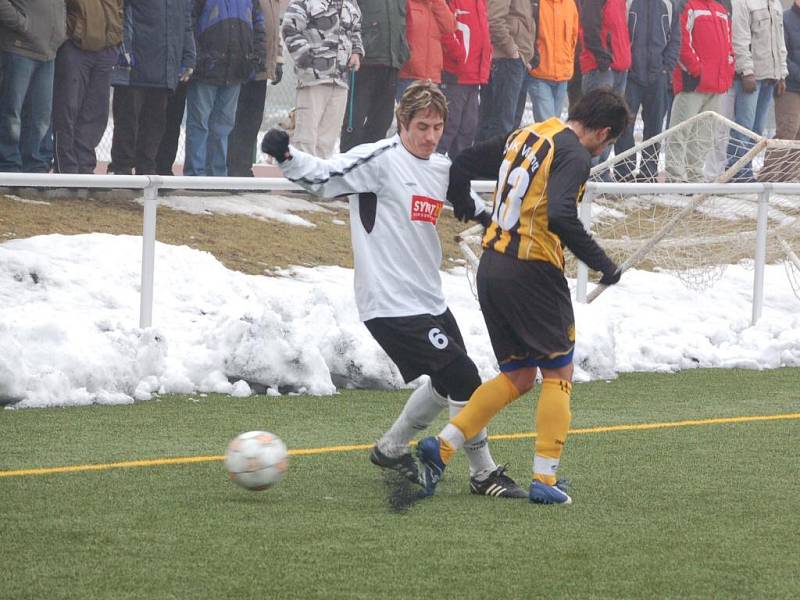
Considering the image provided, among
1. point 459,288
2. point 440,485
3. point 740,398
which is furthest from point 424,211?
point 459,288

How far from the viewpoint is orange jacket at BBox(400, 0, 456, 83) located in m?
12.7

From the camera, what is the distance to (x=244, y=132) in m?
12.5

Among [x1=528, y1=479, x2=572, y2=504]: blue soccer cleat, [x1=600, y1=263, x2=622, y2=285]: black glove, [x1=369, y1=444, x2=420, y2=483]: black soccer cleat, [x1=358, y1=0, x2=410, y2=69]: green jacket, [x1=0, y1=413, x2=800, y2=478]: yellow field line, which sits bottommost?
[x1=0, y1=413, x2=800, y2=478]: yellow field line

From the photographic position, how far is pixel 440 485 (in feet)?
20.7

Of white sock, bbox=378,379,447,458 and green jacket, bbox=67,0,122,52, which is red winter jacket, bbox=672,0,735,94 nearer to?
green jacket, bbox=67,0,122,52

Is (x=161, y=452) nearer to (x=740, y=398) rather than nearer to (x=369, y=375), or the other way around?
(x=369, y=375)

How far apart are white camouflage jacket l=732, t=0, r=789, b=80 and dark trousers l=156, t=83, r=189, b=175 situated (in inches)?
242

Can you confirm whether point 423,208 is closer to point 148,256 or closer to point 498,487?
point 498,487

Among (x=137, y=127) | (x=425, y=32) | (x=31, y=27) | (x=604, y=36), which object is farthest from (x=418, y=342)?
(x=604, y=36)

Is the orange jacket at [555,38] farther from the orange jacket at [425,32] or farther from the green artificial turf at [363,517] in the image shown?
the green artificial turf at [363,517]

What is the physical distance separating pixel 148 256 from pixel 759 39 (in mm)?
8790

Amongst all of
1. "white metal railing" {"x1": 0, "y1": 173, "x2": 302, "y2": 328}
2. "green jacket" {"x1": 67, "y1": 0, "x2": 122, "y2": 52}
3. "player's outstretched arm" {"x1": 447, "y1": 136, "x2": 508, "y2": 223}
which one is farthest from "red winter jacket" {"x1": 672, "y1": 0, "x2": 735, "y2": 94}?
"player's outstretched arm" {"x1": 447, "y1": 136, "x2": 508, "y2": 223}

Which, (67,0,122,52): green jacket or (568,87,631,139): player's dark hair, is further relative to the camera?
(67,0,122,52): green jacket

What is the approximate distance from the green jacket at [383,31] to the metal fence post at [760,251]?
10.5 feet
